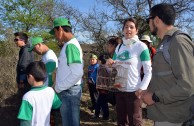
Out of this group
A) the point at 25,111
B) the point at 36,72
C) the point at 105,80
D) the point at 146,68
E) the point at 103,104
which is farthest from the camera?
the point at 103,104

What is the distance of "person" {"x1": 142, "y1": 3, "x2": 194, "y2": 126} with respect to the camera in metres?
2.33

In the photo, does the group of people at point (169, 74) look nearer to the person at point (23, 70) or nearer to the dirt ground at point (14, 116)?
the person at point (23, 70)

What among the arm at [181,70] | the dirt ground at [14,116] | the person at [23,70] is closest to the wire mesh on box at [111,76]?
the arm at [181,70]

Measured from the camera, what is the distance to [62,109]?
3.87m

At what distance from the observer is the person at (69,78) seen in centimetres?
375

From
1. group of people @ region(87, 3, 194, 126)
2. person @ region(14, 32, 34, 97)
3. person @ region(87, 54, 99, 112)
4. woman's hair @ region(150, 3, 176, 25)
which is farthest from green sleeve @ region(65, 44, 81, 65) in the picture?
person @ region(87, 54, 99, 112)

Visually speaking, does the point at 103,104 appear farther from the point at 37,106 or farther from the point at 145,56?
the point at 37,106

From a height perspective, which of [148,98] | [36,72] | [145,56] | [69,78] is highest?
[145,56]

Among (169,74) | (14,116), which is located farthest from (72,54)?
(14,116)

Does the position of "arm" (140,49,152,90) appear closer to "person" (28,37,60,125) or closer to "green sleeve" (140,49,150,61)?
"green sleeve" (140,49,150,61)

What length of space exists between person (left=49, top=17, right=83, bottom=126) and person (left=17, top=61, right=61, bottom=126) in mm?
316

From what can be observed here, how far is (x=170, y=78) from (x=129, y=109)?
1.61 m

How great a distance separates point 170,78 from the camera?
2.54 meters

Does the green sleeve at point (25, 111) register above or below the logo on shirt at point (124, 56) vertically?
below
